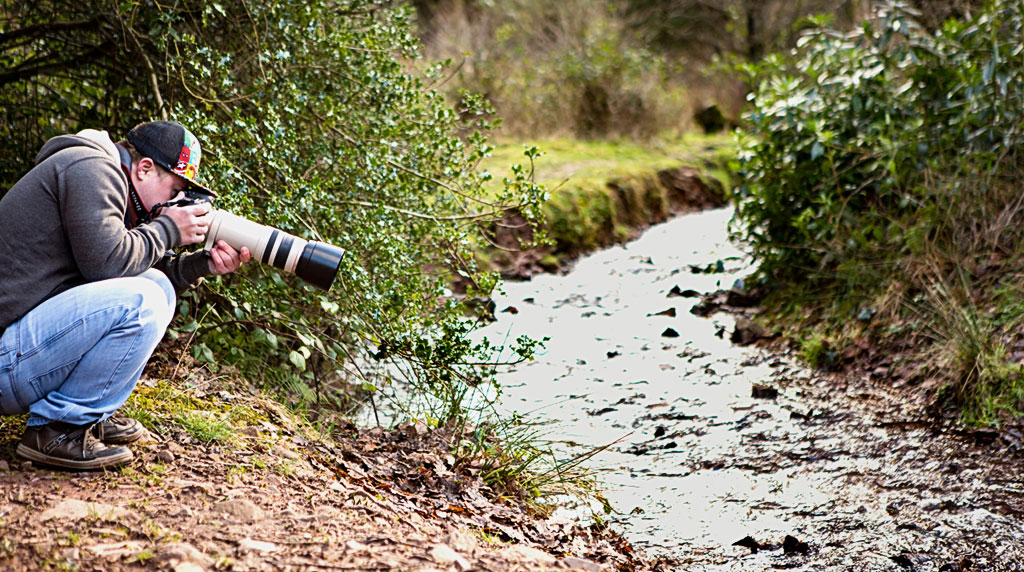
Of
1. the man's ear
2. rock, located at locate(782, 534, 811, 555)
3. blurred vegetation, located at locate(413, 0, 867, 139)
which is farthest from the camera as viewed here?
blurred vegetation, located at locate(413, 0, 867, 139)

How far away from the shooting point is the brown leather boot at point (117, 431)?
3195mm

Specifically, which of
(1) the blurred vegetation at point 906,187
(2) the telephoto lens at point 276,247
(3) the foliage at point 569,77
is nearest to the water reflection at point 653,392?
(1) the blurred vegetation at point 906,187

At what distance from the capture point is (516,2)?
17547mm

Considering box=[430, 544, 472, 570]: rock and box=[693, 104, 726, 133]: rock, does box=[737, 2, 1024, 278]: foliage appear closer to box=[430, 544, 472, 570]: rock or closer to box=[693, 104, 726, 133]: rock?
box=[430, 544, 472, 570]: rock

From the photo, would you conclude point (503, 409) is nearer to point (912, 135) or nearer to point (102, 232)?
point (102, 232)

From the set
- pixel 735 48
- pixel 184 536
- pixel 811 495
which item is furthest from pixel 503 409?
pixel 735 48

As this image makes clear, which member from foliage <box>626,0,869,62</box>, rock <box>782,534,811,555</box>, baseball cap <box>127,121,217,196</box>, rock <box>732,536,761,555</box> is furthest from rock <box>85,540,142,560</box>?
foliage <box>626,0,869,62</box>

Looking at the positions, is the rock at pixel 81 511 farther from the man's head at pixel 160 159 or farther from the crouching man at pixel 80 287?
the man's head at pixel 160 159

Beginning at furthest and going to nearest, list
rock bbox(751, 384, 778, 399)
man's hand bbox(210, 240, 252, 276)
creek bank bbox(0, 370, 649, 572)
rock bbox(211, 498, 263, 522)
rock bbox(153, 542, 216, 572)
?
1. rock bbox(751, 384, 778, 399)
2. man's hand bbox(210, 240, 252, 276)
3. rock bbox(211, 498, 263, 522)
4. creek bank bbox(0, 370, 649, 572)
5. rock bbox(153, 542, 216, 572)

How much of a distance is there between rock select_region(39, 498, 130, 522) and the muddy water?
214 centimetres

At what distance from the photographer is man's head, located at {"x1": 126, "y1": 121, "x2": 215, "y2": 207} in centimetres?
309

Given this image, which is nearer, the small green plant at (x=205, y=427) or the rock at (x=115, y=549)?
the rock at (x=115, y=549)

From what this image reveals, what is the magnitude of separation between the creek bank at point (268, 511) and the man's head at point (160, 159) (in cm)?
94

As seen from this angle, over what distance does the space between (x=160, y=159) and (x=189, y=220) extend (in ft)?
0.75
